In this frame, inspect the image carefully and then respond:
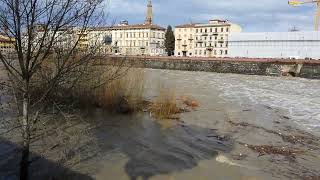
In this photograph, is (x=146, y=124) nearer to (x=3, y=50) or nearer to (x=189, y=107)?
(x=189, y=107)

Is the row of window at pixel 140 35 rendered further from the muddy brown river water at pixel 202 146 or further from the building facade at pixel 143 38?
the muddy brown river water at pixel 202 146

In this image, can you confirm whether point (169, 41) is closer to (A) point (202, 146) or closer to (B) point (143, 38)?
(B) point (143, 38)

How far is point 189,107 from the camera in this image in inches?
734

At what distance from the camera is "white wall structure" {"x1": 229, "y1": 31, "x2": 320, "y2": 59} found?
78019 millimetres

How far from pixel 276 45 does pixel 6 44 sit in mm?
82237

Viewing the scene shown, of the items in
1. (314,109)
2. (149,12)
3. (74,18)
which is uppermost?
(149,12)

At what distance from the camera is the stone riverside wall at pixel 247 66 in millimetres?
54156

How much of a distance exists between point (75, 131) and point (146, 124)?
3.08 m

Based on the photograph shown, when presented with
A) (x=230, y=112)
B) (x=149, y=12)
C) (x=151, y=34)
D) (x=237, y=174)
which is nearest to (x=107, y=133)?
(x=237, y=174)

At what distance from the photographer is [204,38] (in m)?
115

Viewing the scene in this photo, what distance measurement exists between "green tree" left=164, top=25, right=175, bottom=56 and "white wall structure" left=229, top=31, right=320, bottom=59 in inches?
Answer: 1230

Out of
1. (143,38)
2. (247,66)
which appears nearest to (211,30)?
(143,38)

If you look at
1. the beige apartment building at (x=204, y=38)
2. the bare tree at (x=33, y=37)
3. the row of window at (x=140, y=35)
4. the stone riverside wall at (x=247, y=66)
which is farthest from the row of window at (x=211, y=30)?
the bare tree at (x=33, y=37)

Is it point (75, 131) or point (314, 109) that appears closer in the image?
point (75, 131)
